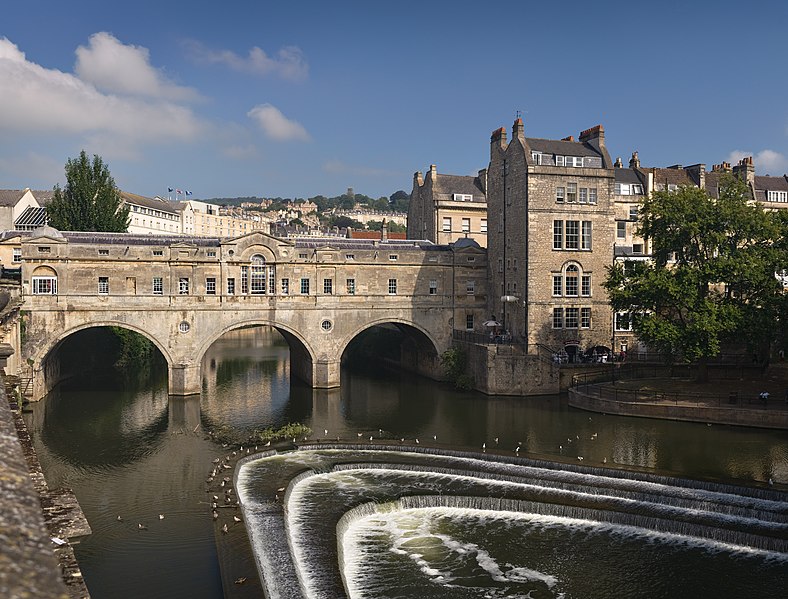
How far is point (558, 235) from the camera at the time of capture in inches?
1954

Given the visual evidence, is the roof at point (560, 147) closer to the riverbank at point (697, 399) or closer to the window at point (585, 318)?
the window at point (585, 318)

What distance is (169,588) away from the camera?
64.5ft

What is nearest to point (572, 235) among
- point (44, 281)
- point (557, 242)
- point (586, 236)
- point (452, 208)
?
point (586, 236)

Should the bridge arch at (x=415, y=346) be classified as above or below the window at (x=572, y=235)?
below

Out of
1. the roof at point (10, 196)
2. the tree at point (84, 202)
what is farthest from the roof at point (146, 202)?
the tree at point (84, 202)

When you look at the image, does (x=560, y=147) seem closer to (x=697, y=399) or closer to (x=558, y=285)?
(x=558, y=285)

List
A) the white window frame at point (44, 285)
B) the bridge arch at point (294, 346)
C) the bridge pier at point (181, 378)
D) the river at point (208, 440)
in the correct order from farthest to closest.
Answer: the bridge arch at point (294, 346), the bridge pier at point (181, 378), the white window frame at point (44, 285), the river at point (208, 440)

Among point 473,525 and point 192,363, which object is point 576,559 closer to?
point 473,525

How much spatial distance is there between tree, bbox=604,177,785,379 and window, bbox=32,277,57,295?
35606 millimetres

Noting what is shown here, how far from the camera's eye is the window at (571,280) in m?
49.9

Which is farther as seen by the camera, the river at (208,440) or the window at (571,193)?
the window at (571,193)

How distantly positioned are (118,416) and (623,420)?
97.9 ft

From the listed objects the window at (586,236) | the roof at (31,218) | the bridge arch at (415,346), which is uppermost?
the roof at (31,218)

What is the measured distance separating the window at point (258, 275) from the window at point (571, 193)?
22.3 m
